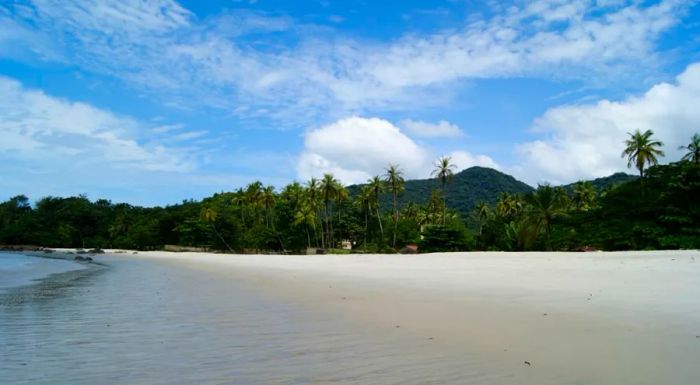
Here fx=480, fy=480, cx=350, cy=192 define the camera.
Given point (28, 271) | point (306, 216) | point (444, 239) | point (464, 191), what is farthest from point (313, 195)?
point (464, 191)

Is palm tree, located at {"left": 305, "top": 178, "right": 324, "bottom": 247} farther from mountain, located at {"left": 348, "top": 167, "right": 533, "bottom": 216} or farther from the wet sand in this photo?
mountain, located at {"left": 348, "top": 167, "right": 533, "bottom": 216}

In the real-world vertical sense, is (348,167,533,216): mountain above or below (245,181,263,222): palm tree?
above

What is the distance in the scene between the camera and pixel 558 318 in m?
8.39

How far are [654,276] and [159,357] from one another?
13.8 meters

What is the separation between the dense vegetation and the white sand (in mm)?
28668

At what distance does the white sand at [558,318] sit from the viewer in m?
5.26

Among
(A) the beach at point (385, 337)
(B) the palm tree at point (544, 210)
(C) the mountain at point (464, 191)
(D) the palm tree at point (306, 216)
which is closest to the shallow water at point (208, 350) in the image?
(A) the beach at point (385, 337)

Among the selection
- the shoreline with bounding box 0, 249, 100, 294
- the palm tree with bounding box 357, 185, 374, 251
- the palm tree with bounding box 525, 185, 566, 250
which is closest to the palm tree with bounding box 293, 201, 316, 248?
the palm tree with bounding box 357, 185, 374, 251

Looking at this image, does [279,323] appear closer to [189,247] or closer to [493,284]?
[493,284]

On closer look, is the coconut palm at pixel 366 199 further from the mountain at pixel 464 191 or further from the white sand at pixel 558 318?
the mountain at pixel 464 191

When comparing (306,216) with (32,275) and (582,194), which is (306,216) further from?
(32,275)

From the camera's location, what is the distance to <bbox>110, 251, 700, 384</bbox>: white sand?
5.26 metres

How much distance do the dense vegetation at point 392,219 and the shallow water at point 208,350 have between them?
1530 inches

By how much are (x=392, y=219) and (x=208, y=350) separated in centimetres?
8192
